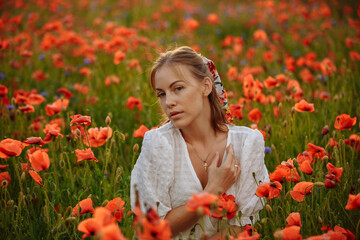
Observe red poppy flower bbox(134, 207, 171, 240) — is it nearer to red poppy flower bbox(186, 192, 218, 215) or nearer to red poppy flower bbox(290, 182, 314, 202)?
red poppy flower bbox(186, 192, 218, 215)

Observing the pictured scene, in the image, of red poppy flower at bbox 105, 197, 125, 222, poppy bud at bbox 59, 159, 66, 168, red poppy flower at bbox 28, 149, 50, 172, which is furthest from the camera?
poppy bud at bbox 59, 159, 66, 168

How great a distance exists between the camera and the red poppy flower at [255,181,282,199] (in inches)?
59.4

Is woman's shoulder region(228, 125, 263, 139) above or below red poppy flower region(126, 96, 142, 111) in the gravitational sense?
below

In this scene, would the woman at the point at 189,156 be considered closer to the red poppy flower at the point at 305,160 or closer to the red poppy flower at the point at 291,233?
the red poppy flower at the point at 305,160

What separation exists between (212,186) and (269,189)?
10.8 inches

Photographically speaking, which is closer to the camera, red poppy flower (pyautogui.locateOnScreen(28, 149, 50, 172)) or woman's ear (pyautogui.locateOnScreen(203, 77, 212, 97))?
red poppy flower (pyautogui.locateOnScreen(28, 149, 50, 172))

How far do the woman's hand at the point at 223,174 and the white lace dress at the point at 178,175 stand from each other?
6 cm

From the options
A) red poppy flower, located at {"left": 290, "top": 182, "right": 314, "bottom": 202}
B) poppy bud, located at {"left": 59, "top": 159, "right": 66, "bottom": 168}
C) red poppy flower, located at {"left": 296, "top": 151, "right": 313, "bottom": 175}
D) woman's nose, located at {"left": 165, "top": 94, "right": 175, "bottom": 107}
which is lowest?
red poppy flower, located at {"left": 290, "top": 182, "right": 314, "bottom": 202}

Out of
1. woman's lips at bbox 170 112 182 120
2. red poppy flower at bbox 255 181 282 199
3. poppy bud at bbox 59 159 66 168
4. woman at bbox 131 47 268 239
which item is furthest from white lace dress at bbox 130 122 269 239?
poppy bud at bbox 59 159 66 168

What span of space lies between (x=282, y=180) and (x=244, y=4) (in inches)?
286

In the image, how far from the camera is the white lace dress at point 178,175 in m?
1.74

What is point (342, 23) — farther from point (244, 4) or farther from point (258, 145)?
point (258, 145)

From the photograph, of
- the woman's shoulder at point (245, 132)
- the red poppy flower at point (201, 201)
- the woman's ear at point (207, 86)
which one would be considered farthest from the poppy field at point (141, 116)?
the woman's ear at point (207, 86)

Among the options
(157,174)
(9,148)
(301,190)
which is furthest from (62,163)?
(301,190)
